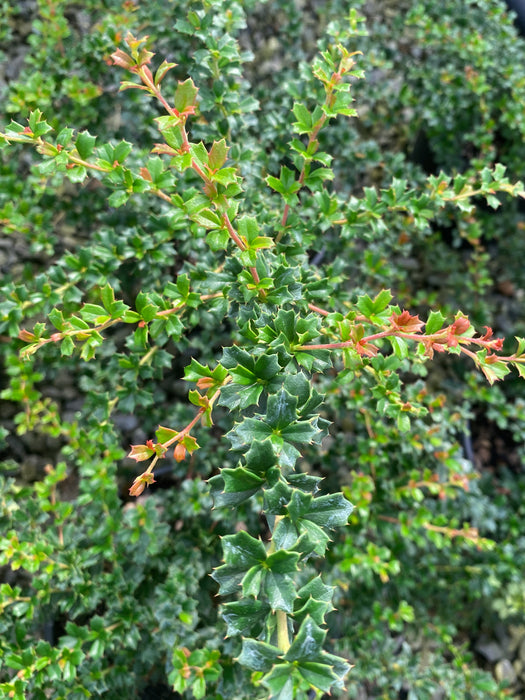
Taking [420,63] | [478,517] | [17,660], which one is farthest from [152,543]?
[420,63]

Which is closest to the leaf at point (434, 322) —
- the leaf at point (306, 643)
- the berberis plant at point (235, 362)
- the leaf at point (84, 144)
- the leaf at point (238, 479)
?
the berberis plant at point (235, 362)

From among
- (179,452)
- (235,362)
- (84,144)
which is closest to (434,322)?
(235,362)

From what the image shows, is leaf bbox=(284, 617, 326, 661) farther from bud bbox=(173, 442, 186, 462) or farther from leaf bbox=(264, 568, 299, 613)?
bud bbox=(173, 442, 186, 462)

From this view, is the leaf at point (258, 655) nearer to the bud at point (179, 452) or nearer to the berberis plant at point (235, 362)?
the berberis plant at point (235, 362)

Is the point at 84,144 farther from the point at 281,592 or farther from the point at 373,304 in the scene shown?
the point at 281,592

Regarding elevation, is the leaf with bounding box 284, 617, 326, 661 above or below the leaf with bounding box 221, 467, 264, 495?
below

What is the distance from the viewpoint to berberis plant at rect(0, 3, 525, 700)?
0.77 meters

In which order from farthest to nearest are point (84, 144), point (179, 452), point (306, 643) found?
point (84, 144) < point (179, 452) < point (306, 643)

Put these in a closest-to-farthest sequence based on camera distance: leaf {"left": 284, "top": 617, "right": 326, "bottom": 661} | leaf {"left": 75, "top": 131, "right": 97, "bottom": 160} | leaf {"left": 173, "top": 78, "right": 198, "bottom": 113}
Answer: leaf {"left": 284, "top": 617, "right": 326, "bottom": 661}, leaf {"left": 173, "top": 78, "right": 198, "bottom": 113}, leaf {"left": 75, "top": 131, "right": 97, "bottom": 160}

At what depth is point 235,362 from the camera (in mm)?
887

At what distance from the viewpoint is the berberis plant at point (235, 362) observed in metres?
0.77

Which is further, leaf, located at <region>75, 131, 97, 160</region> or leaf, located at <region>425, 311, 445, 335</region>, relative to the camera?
leaf, located at <region>75, 131, 97, 160</region>

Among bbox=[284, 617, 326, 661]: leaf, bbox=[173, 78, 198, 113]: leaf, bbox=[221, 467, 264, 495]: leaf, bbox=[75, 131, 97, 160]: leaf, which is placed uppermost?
bbox=[173, 78, 198, 113]: leaf

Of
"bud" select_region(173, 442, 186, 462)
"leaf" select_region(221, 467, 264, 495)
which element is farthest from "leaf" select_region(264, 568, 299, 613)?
"bud" select_region(173, 442, 186, 462)
